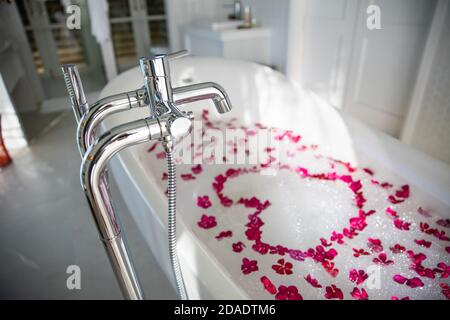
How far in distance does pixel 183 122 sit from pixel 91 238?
4.05ft

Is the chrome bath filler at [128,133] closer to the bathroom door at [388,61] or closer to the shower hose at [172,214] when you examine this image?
the shower hose at [172,214]

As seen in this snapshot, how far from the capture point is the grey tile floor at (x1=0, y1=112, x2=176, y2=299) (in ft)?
3.97

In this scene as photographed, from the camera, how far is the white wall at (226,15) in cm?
274

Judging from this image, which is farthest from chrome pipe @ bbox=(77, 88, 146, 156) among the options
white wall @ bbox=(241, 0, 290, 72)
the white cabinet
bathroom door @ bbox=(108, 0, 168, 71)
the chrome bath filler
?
bathroom door @ bbox=(108, 0, 168, 71)

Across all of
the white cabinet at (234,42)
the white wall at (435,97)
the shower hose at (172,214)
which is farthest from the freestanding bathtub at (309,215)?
the white cabinet at (234,42)

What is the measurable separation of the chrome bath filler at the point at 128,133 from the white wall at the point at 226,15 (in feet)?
7.82

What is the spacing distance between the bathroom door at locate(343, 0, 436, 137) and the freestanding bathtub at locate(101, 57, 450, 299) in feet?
2.39

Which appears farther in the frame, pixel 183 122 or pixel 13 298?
pixel 13 298

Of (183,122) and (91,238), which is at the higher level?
(183,122)

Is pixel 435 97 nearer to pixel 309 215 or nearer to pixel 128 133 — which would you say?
pixel 309 215

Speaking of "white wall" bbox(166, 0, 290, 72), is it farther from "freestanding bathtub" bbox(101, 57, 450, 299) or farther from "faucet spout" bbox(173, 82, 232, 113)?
"faucet spout" bbox(173, 82, 232, 113)

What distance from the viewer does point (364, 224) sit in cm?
119

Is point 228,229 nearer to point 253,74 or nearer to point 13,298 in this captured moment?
point 13,298

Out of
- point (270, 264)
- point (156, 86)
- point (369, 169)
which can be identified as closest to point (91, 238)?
point (270, 264)
